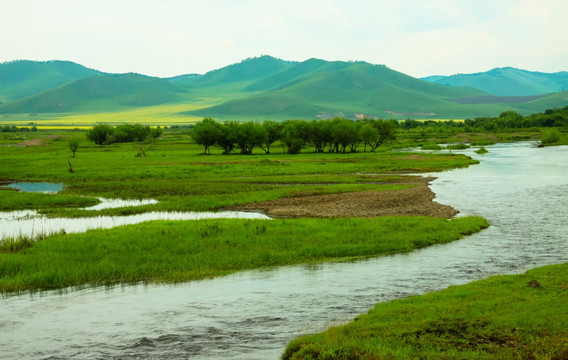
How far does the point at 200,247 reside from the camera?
31547 mm

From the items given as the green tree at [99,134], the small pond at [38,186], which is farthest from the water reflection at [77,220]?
the green tree at [99,134]

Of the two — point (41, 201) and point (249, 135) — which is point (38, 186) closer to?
point (41, 201)

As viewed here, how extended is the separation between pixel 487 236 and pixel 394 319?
1933cm

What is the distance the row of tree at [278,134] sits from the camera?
12119cm

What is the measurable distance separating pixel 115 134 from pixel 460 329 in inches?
6619

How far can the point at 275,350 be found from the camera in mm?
17984

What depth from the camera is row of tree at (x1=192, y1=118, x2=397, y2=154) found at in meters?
121

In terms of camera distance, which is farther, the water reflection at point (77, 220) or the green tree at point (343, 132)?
the green tree at point (343, 132)

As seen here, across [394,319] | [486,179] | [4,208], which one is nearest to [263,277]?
[394,319]

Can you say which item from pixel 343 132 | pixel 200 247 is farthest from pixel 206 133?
pixel 200 247

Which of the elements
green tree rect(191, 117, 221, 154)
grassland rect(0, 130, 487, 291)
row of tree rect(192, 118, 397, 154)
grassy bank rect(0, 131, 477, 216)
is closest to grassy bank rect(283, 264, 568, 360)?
grassland rect(0, 130, 487, 291)

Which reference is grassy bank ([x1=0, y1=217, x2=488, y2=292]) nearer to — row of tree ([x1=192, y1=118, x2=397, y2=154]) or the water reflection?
the water reflection

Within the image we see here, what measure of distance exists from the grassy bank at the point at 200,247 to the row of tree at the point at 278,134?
3293 inches

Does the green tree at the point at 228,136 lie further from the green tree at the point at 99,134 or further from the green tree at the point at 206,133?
the green tree at the point at 99,134
